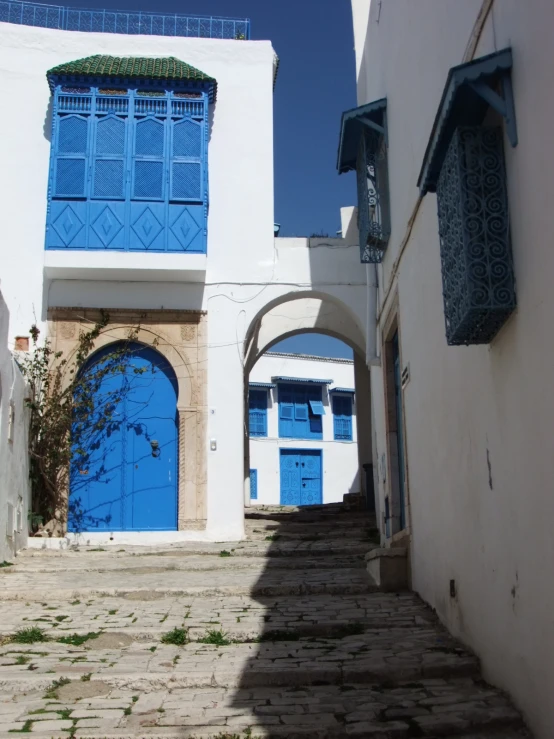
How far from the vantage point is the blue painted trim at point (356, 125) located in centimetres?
923

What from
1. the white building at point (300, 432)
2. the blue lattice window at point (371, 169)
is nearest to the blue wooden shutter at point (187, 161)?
the blue lattice window at point (371, 169)

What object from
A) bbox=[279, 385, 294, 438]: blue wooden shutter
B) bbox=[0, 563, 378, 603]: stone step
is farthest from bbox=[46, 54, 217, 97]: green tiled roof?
bbox=[279, 385, 294, 438]: blue wooden shutter

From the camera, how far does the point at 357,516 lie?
13.4 meters

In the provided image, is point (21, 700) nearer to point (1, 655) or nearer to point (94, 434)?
point (1, 655)

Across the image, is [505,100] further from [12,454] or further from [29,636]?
[12,454]

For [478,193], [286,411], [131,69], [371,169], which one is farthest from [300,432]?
[478,193]

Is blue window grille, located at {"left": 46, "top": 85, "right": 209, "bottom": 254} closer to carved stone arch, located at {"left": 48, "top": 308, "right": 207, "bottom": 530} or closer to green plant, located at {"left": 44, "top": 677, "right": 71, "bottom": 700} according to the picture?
carved stone arch, located at {"left": 48, "top": 308, "right": 207, "bottom": 530}

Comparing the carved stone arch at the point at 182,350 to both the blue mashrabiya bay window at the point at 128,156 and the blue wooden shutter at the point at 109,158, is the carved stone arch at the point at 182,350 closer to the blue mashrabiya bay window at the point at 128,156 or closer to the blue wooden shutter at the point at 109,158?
the blue mashrabiya bay window at the point at 128,156

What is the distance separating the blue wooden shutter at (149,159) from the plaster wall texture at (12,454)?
11.4ft

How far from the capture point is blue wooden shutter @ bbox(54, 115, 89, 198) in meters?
11.8

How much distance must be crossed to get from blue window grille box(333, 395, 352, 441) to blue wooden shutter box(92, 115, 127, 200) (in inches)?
603

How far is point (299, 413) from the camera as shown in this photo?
25688mm

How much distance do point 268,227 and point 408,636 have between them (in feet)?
25.8

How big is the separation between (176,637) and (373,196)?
596 cm
